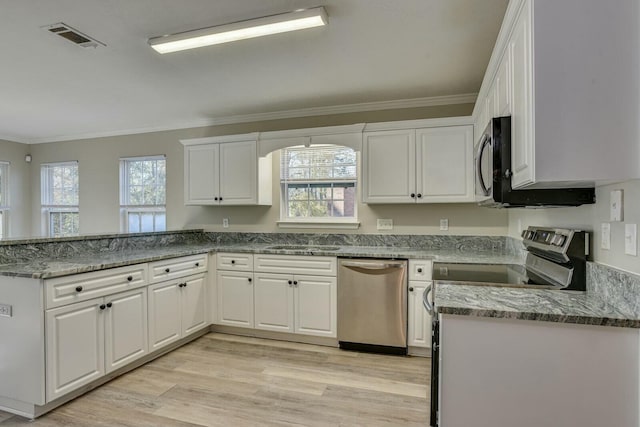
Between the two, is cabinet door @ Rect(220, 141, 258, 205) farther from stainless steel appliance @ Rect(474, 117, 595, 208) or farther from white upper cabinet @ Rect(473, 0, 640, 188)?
white upper cabinet @ Rect(473, 0, 640, 188)

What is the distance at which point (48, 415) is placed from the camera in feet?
7.09

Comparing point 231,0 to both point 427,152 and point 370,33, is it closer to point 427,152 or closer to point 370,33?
point 370,33

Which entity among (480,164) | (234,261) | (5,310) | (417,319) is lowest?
(417,319)

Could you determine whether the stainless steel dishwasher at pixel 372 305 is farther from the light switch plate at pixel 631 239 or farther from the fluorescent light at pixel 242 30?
the fluorescent light at pixel 242 30

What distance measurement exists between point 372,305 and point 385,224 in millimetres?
962

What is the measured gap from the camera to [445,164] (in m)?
3.25

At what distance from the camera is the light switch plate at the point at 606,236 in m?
1.45

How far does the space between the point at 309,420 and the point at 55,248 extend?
2288mm

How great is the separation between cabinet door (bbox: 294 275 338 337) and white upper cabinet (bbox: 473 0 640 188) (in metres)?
2.23

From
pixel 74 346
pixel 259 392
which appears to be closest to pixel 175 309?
pixel 74 346

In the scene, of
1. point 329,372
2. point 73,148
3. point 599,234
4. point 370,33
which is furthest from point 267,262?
point 73,148

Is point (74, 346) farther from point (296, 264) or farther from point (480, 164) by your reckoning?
point (480, 164)

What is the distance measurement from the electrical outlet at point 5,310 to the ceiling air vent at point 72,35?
5.69 ft

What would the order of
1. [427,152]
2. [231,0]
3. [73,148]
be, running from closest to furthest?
[231,0], [427,152], [73,148]
